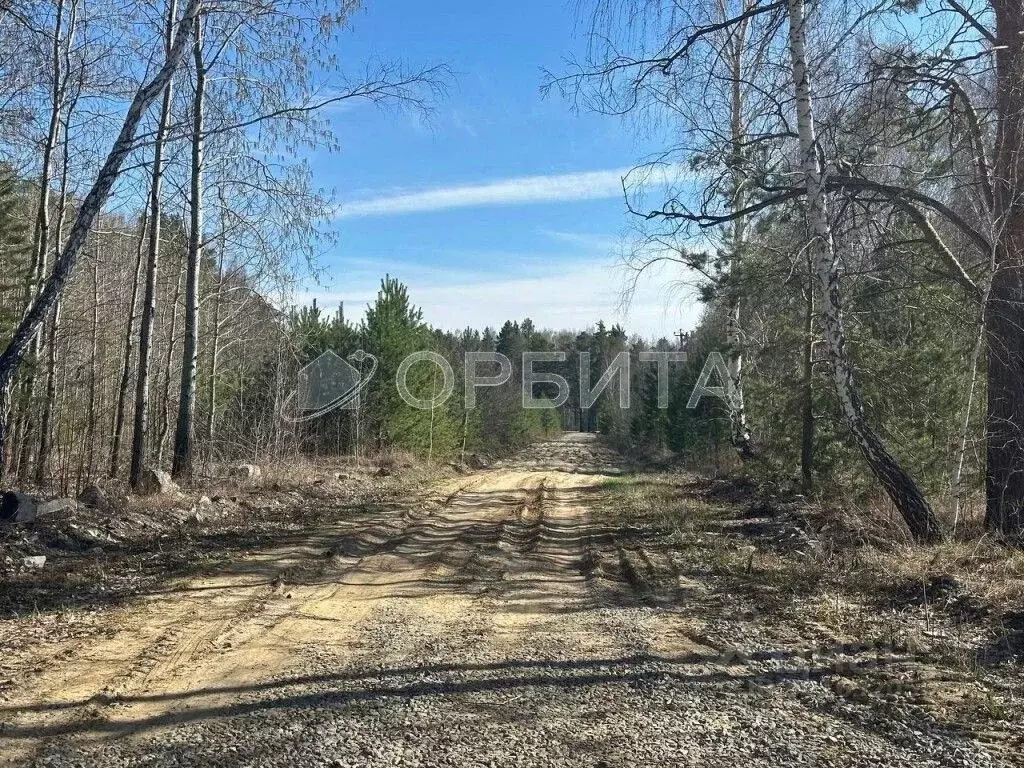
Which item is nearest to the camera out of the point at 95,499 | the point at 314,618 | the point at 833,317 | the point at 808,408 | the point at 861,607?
the point at 314,618

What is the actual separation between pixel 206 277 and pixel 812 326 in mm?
15042

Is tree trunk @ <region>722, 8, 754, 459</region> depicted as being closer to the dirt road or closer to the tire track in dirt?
the tire track in dirt

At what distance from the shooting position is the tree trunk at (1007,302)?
8.24 m

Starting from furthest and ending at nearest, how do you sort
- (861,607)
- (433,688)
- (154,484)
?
(154,484), (861,607), (433,688)

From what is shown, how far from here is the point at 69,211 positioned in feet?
57.3

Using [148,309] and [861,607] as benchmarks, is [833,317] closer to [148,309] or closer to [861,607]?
[861,607]

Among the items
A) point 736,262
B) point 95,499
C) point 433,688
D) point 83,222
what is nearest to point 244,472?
point 95,499

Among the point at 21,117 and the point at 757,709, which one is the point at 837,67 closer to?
the point at 757,709

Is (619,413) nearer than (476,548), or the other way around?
(476,548)

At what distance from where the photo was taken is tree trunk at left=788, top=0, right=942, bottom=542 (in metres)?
8.27

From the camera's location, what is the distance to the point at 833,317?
8.66m

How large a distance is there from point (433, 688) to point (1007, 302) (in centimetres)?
766

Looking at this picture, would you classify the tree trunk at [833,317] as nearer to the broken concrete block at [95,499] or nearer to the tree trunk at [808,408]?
the tree trunk at [808,408]

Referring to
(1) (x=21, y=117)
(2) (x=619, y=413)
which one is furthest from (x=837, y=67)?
(2) (x=619, y=413)
